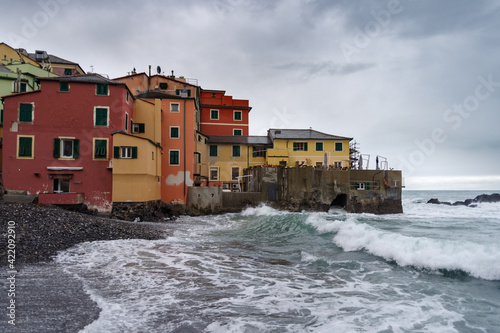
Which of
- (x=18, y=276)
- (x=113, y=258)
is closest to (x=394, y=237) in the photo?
(x=113, y=258)

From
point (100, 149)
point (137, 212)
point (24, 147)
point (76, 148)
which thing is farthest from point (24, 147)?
point (137, 212)

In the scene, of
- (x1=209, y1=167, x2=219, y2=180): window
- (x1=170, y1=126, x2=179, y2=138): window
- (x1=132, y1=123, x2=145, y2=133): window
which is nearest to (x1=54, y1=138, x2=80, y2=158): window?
(x1=132, y1=123, x2=145, y2=133): window

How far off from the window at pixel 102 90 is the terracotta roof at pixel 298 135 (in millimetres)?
21999

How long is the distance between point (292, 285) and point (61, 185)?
24.3 metres

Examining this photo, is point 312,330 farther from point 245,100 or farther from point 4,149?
point 245,100

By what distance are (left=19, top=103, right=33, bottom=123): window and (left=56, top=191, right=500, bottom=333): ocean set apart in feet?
60.1

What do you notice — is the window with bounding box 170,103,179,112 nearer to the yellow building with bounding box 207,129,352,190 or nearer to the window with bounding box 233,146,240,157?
the yellow building with bounding box 207,129,352,190

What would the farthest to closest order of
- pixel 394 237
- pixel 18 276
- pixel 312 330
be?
pixel 394 237 → pixel 18 276 → pixel 312 330

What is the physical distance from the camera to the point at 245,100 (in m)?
50.2

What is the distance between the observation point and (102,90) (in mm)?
27500

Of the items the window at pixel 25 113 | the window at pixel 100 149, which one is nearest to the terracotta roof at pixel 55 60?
the window at pixel 25 113

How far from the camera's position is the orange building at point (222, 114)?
47.9 meters

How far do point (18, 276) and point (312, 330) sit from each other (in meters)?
7.65

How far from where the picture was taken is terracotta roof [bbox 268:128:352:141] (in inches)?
1742
